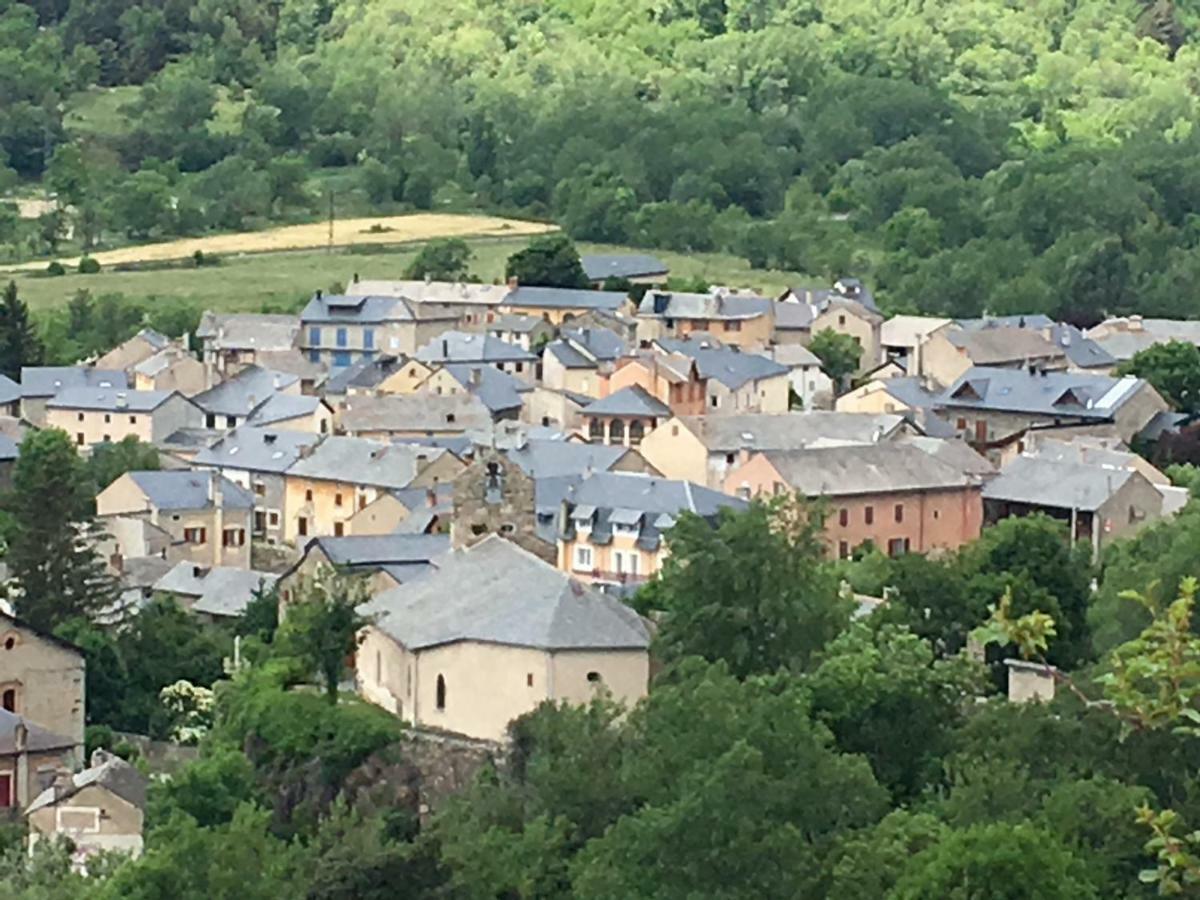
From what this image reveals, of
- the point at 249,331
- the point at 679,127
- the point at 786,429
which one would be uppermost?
the point at 679,127

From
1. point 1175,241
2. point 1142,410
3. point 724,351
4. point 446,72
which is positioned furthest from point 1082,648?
point 446,72

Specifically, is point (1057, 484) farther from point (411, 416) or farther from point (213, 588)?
point (213, 588)

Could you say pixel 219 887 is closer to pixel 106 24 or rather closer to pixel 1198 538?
pixel 1198 538

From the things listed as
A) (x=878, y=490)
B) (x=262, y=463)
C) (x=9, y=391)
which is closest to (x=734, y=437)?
(x=878, y=490)

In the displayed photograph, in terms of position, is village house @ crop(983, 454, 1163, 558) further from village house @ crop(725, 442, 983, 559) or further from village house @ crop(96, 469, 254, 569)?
village house @ crop(96, 469, 254, 569)

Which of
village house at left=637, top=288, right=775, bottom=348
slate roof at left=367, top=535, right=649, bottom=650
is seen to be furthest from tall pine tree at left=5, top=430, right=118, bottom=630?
village house at left=637, top=288, right=775, bottom=348

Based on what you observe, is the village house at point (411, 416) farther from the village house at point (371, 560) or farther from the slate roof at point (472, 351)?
the village house at point (371, 560)
